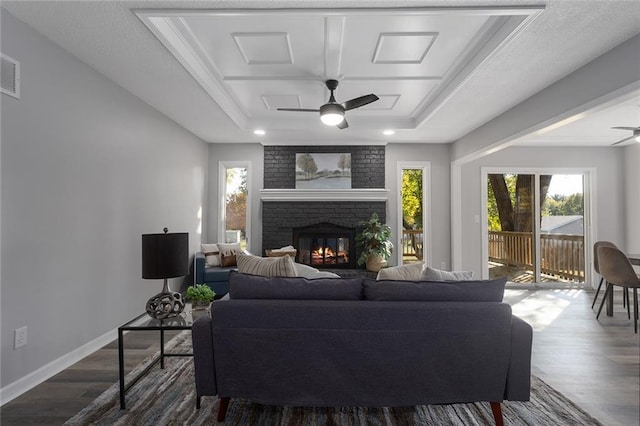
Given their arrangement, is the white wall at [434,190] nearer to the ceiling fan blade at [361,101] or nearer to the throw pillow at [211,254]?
the ceiling fan blade at [361,101]

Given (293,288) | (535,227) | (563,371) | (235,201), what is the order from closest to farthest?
1. (293,288)
2. (563,371)
3. (535,227)
4. (235,201)

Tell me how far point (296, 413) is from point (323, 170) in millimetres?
4425

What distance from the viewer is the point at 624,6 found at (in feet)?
7.00

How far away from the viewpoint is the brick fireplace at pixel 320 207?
5930 mm

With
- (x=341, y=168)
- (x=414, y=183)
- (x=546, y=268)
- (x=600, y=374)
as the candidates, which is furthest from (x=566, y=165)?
(x=600, y=374)

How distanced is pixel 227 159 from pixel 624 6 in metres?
5.35

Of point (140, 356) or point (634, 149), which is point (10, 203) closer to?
point (140, 356)

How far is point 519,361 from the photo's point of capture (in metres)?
1.86

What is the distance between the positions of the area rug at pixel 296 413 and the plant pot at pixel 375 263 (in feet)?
11.2

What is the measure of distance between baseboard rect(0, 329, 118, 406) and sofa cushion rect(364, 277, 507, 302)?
2.39m

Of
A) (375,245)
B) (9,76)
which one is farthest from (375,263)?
(9,76)

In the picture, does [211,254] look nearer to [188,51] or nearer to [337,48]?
[188,51]

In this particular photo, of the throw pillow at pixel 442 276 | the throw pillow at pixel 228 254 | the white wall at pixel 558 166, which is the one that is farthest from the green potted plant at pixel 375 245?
the throw pillow at pixel 442 276

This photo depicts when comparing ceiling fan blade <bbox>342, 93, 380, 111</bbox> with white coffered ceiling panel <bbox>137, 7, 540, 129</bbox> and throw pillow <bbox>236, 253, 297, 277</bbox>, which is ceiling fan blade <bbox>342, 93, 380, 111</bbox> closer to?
white coffered ceiling panel <bbox>137, 7, 540, 129</bbox>
